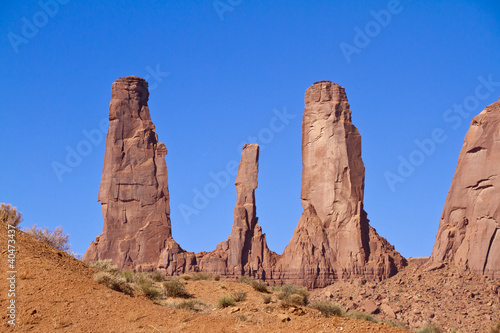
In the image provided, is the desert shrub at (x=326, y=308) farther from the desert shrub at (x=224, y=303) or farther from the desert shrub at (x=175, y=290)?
the desert shrub at (x=175, y=290)

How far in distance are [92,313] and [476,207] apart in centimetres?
6524

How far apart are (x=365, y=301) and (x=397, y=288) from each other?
542 centimetres

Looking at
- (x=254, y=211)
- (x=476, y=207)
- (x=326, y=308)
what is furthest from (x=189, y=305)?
(x=254, y=211)

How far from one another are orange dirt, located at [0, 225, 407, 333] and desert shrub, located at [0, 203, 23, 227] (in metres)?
2.21

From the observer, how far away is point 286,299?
25438 millimetres

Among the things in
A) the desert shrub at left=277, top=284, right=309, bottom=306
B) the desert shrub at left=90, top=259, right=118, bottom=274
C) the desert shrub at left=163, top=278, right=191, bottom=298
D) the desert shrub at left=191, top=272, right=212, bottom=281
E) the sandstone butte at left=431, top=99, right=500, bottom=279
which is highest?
the sandstone butte at left=431, top=99, right=500, bottom=279

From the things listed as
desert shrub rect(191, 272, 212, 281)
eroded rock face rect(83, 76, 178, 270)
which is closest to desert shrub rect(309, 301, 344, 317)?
desert shrub rect(191, 272, 212, 281)

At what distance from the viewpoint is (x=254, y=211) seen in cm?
8631

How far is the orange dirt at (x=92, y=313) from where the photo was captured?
55.2ft

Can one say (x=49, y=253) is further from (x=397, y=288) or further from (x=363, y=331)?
(x=397, y=288)

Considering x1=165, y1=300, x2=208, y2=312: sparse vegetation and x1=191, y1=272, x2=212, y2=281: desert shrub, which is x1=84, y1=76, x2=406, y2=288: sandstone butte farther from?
x1=165, y1=300, x2=208, y2=312: sparse vegetation

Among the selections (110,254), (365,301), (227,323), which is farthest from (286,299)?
(110,254)

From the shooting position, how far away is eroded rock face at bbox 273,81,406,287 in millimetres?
80688

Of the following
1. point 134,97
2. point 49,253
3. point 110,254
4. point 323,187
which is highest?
point 134,97
